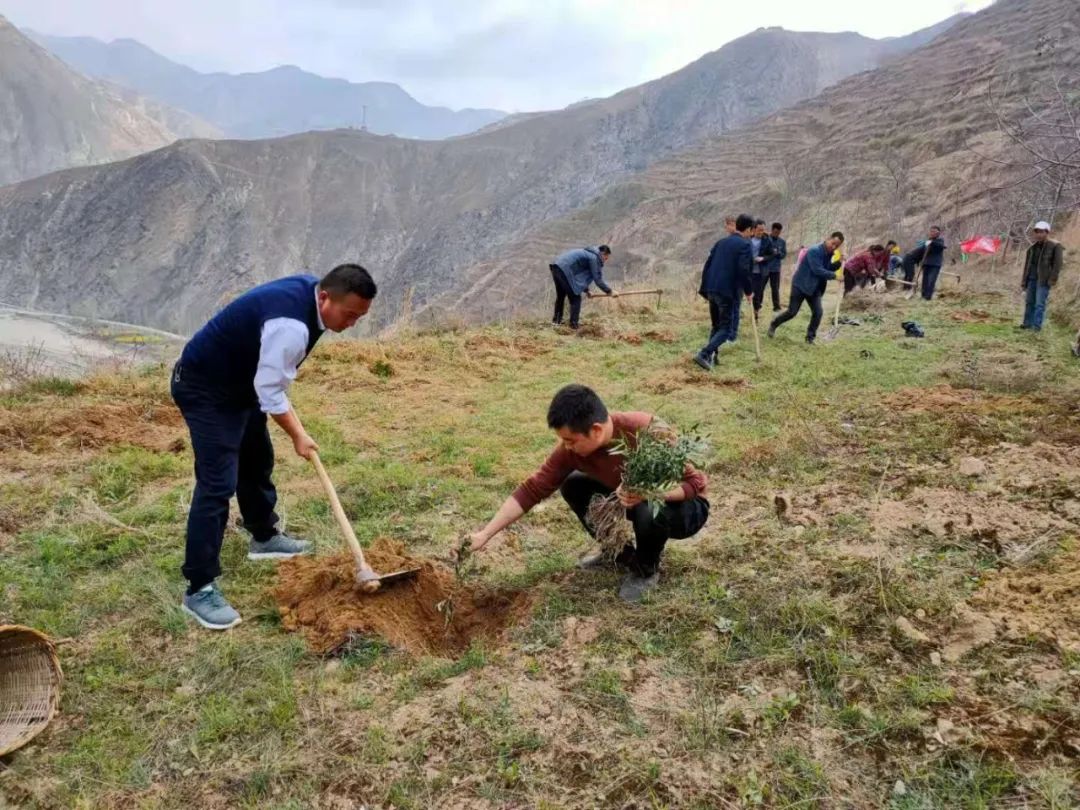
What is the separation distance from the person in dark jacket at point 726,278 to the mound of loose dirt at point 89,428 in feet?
19.0

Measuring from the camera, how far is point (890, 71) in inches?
1734

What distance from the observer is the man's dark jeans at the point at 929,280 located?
12.1 m

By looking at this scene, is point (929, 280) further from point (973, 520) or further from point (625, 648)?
point (625, 648)

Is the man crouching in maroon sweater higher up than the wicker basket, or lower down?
higher up

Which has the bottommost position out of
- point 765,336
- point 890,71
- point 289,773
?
point 289,773

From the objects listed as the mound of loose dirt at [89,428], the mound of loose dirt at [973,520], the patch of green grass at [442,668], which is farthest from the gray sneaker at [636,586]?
the mound of loose dirt at [89,428]

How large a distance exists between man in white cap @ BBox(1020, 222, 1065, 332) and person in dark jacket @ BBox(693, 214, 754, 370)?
389 centimetres

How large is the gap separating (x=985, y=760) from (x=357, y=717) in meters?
2.05

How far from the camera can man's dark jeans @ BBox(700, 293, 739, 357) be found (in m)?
7.83

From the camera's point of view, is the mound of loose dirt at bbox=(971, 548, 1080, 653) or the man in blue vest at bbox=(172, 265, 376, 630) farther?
the man in blue vest at bbox=(172, 265, 376, 630)

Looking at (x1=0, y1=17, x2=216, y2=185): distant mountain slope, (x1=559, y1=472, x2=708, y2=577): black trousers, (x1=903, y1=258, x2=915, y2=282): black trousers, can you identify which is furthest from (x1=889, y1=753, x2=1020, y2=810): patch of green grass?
(x1=0, y1=17, x2=216, y2=185): distant mountain slope

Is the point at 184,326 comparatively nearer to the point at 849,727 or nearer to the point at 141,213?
the point at 141,213

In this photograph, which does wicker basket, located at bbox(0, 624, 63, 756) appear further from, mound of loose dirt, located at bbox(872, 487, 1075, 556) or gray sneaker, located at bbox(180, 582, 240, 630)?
mound of loose dirt, located at bbox(872, 487, 1075, 556)

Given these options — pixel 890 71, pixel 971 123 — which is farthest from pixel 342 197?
pixel 971 123
